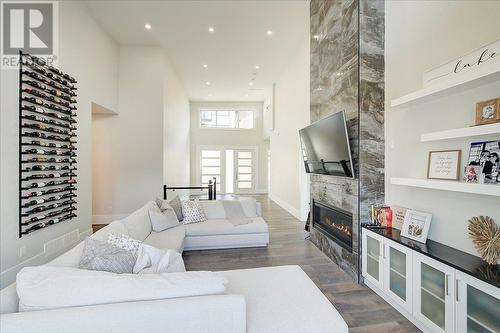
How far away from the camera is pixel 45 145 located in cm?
318

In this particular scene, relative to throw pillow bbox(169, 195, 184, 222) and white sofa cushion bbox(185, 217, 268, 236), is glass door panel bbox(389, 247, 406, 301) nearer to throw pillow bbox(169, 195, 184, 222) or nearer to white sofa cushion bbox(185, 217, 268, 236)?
white sofa cushion bbox(185, 217, 268, 236)

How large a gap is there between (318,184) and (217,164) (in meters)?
7.03

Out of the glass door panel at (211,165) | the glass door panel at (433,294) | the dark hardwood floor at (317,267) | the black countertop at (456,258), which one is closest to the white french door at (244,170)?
the glass door panel at (211,165)

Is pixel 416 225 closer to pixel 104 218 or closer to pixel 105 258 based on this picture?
pixel 105 258

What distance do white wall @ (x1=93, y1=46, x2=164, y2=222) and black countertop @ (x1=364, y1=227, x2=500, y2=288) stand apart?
4.92 m

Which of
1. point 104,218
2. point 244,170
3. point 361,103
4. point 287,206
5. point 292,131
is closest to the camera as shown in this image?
point 361,103

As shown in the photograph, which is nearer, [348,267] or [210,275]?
[210,275]

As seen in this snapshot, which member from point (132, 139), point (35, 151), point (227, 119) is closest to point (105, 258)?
point (35, 151)

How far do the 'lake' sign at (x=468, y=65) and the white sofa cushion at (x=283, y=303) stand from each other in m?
1.91

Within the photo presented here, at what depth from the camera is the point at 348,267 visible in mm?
2975

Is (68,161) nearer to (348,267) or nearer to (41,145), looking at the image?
(41,145)

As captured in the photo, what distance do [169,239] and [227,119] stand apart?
8137 mm

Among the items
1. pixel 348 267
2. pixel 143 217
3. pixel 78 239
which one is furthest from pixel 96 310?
pixel 78 239

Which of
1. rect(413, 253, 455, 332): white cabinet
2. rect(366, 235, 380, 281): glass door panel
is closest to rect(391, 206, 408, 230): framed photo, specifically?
rect(366, 235, 380, 281): glass door panel
